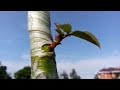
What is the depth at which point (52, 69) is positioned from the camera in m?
0.76

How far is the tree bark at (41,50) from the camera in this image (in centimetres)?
76

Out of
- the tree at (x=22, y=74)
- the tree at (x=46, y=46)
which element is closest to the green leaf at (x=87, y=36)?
the tree at (x=46, y=46)

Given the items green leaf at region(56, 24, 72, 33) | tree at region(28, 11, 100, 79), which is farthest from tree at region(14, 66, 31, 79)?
green leaf at region(56, 24, 72, 33)

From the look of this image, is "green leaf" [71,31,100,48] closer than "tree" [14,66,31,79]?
No

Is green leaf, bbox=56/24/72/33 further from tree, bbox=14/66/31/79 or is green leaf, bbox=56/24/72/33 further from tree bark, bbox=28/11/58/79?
tree, bbox=14/66/31/79

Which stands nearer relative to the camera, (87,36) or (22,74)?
(22,74)

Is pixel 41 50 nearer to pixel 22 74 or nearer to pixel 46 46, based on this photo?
pixel 46 46

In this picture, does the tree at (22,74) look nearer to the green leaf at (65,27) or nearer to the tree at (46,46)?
the tree at (46,46)

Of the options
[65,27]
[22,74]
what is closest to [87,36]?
[65,27]

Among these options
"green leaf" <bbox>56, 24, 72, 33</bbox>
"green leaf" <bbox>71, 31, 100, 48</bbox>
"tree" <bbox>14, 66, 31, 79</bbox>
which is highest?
"green leaf" <bbox>56, 24, 72, 33</bbox>

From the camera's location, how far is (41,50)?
0.79 m

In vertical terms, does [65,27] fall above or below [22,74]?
above

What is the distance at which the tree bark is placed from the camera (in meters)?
0.76
